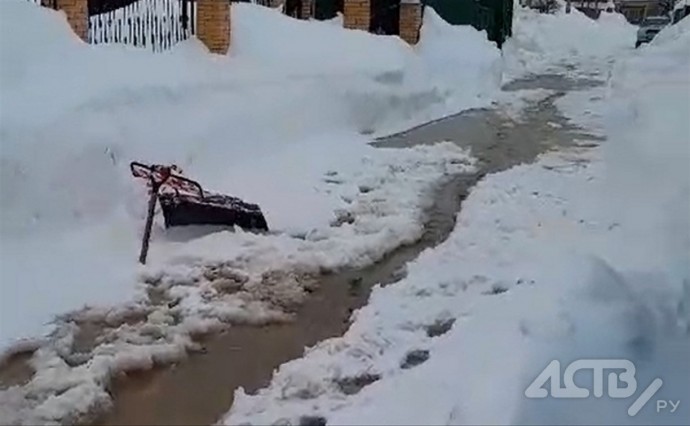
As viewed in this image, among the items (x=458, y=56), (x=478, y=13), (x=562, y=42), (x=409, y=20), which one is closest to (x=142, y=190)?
(x=409, y=20)

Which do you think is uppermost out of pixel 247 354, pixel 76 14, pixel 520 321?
pixel 76 14

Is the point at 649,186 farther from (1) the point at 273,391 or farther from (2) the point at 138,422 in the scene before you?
(2) the point at 138,422

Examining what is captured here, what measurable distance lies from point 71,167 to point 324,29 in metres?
8.54

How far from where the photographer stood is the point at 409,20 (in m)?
19.3

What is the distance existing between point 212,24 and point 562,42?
2840 cm

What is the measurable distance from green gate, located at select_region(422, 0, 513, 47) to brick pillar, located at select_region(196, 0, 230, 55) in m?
10.7

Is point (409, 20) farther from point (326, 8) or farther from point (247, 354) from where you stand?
point (247, 354)

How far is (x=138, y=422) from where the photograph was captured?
190 inches

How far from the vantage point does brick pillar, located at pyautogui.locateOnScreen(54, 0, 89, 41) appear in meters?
11.0

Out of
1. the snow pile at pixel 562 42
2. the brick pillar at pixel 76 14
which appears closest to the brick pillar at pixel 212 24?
the brick pillar at pixel 76 14

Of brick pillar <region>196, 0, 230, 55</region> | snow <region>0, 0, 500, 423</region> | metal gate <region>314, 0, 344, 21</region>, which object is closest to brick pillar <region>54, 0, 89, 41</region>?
snow <region>0, 0, 500, 423</region>

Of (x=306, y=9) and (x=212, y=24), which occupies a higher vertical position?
(x=212, y=24)

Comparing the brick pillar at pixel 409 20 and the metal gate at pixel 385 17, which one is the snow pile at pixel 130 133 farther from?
the metal gate at pixel 385 17

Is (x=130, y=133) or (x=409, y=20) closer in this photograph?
(x=130, y=133)
